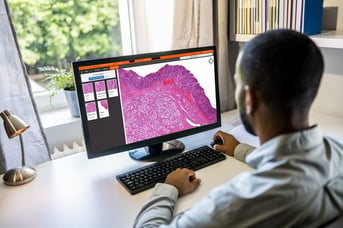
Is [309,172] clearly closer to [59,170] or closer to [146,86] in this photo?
[146,86]

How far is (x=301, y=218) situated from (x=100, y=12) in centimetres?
177

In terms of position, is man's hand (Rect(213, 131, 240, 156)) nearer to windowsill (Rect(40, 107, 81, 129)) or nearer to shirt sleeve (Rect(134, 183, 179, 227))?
shirt sleeve (Rect(134, 183, 179, 227))

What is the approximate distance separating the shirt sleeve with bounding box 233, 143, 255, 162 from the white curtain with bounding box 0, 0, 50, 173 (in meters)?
0.83

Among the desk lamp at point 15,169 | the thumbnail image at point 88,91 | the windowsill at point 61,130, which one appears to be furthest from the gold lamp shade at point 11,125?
the windowsill at point 61,130

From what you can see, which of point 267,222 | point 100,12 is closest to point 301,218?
point 267,222

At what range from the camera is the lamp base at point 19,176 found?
1203 mm

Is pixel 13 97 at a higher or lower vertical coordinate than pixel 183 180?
higher

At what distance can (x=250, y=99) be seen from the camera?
751 millimetres

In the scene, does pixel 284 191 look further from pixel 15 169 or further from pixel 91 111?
pixel 15 169

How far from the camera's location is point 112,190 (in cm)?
114

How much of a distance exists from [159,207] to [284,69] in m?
0.52

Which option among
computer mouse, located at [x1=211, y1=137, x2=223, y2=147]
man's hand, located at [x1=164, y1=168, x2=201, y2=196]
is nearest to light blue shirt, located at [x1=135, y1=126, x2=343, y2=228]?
man's hand, located at [x1=164, y1=168, x2=201, y2=196]

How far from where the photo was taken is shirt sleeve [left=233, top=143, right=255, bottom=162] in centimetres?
129

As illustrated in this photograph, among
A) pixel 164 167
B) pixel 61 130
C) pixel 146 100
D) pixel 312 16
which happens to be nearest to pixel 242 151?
pixel 164 167
